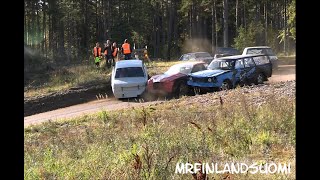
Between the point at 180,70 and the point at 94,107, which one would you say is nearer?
the point at 94,107

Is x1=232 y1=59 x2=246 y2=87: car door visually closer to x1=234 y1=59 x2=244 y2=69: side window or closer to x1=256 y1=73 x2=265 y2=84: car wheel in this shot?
x1=234 y1=59 x2=244 y2=69: side window

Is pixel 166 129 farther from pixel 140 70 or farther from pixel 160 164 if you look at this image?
pixel 140 70

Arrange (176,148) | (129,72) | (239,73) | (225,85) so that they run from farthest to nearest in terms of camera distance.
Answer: (129,72), (239,73), (225,85), (176,148)

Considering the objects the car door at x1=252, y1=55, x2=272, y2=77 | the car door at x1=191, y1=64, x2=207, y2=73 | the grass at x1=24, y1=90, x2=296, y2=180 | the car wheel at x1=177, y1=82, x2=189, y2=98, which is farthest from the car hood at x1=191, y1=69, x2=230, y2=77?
the grass at x1=24, y1=90, x2=296, y2=180

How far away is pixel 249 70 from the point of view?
1449 cm

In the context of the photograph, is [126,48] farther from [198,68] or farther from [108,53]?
[198,68]

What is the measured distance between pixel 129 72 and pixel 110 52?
5109 mm

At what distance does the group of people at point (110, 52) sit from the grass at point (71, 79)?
1.89 ft

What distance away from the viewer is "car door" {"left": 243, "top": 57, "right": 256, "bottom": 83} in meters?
14.4

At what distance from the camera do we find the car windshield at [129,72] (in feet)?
50.8

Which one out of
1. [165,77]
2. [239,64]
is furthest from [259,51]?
[165,77]
